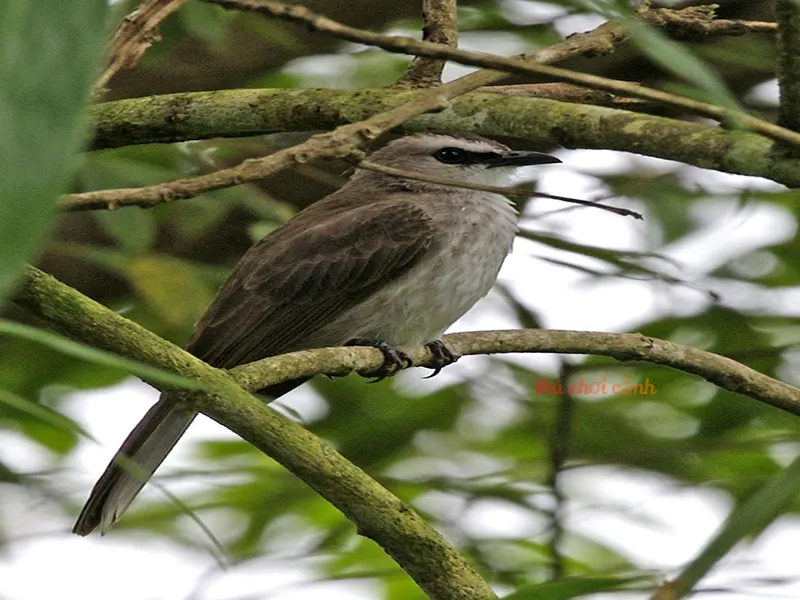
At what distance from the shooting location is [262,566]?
4.46m

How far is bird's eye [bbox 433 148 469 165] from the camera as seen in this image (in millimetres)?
4855

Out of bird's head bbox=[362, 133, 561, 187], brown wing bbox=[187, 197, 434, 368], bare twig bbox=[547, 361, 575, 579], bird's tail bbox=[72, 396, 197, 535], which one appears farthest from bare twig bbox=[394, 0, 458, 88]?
bare twig bbox=[547, 361, 575, 579]

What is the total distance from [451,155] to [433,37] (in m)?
1.88

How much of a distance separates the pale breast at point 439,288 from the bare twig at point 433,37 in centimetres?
133

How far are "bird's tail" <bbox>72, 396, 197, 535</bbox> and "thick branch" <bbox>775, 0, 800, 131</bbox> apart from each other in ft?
6.90

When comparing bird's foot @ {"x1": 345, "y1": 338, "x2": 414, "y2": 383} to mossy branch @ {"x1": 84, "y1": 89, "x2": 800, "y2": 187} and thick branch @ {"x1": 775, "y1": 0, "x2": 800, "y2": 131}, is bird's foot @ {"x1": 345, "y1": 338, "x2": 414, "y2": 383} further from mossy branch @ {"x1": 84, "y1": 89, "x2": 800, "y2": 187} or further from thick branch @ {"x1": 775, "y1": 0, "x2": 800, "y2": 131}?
thick branch @ {"x1": 775, "y1": 0, "x2": 800, "y2": 131}

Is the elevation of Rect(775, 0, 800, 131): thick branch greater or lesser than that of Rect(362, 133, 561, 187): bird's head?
lesser

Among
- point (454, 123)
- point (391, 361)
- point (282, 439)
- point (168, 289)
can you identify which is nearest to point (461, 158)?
point (391, 361)

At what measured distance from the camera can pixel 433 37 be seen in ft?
9.87

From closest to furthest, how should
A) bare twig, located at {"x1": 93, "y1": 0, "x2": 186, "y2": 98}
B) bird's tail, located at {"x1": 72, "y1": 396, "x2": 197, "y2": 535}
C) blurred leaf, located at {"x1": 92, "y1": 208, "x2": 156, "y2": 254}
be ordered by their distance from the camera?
bare twig, located at {"x1": 93, "y1": 0, "x2": 186, "y2": 98}, bird's tail, located at {"x1": 72, "y1": 396, "x2": 197, "y2": 535}, blurred leaf, located at {"x1": 92, "y1": 208, "x2": 156, "y2": 254}

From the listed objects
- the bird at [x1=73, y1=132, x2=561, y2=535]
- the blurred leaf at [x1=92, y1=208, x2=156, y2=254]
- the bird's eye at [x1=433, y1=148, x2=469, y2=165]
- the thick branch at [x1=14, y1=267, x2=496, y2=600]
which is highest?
the bird's eye at [x1=433, y1=148, x2=469, y2=165]

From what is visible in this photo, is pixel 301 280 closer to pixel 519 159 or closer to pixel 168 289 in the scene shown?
pixel 168 289

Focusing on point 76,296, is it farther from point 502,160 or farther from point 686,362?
point 502,160

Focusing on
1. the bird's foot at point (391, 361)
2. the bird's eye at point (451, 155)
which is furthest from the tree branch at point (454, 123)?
the bird's eye at point (451, 155)
